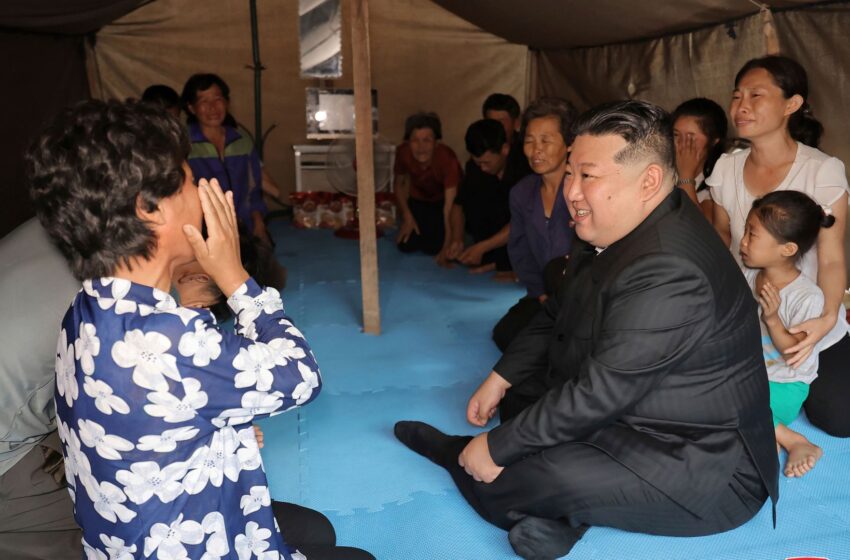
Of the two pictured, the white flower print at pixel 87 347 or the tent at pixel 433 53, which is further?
the tent at pixel 433 53

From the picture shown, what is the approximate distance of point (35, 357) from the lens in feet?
5.00

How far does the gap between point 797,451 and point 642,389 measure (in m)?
0.93

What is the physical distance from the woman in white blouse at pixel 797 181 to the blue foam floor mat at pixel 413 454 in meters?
0.25

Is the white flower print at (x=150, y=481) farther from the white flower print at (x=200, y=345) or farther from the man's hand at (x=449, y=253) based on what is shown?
the man's hand at (x=449, y=253)

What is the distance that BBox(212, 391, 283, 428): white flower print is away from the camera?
1.20 m

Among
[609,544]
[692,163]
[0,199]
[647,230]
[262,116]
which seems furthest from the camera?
[262,116]

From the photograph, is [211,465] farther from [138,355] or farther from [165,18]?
[165,18]

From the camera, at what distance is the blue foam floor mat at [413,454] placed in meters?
1.96

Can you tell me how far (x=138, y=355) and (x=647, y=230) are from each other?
50.8 inches

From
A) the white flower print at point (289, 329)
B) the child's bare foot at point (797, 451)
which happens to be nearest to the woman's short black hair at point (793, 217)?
the child's bare foot at point (797, 451)

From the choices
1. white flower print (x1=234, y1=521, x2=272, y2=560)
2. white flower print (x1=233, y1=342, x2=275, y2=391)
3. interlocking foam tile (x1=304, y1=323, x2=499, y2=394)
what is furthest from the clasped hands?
white flower print (x1=233, y1=342, x2=275, y2=391)

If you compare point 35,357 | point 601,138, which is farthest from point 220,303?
point 601,138

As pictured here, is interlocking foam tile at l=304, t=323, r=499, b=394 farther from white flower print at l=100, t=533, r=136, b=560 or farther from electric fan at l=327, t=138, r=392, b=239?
electric fan at l=327, t=138, r=392, b=239

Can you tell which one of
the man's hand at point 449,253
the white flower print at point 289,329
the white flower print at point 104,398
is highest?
the white flower print at point 289,329
